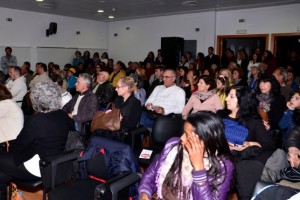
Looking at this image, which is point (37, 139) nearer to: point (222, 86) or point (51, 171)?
point (51, 171)

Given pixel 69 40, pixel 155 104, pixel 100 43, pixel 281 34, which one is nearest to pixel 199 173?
pixel 155 104

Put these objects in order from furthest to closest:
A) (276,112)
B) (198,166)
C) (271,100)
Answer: (271,100) < (276,112) < (198,166)

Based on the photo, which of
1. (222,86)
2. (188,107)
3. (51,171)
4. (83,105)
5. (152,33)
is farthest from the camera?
(152,33)

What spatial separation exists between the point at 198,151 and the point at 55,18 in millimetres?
10188

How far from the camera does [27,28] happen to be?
9.81 m

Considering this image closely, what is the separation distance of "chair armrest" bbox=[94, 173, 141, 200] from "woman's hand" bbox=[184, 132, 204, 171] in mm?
568

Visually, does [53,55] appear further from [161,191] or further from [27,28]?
[161,191]

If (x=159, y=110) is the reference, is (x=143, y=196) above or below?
below

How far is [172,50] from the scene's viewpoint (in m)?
9.95

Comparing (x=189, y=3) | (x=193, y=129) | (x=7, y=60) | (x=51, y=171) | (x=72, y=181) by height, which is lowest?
(x=72, y=181)

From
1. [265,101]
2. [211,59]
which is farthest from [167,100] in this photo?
[211,59]

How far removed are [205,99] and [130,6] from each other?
5.75m

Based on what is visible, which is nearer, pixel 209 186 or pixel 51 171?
pixel 209 186

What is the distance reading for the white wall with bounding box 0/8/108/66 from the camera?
9391 millimetres
